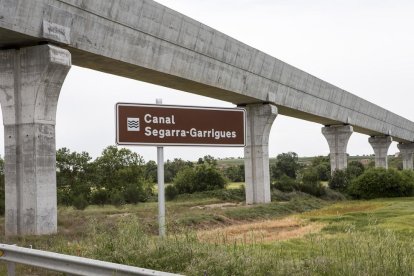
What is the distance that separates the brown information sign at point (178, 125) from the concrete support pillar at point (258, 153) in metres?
19.6

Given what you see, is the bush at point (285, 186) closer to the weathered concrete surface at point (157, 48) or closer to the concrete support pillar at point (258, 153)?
the weathered concrete surface at point (157, 48)

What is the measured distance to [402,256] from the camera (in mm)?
7023

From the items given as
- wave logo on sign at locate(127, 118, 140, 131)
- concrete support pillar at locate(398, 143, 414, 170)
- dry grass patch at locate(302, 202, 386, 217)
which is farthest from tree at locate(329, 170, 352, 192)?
wave logo on sign at locate(127, 118, 140, 131)

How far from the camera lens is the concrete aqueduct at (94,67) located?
603 inches

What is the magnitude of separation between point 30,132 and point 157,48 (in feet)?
21.3

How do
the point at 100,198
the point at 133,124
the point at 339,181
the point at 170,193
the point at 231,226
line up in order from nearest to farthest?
the point at 133,124 → the point at 231,226 → the point at 100,198 → the point at 170,193 → the point at 339,181

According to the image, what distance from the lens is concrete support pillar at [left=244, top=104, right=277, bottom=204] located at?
29109 millimetres

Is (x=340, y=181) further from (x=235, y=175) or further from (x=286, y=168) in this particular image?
(x=286, y=168)

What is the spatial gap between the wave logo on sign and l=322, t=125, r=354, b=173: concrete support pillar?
3627cm

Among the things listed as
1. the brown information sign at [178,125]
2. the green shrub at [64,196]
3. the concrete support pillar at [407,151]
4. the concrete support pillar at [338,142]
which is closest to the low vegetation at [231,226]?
the green shrub at [64,196]

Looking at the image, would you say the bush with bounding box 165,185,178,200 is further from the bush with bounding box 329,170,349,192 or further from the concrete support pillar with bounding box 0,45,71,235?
the concrete support pillar with bounding box 0,45,71,235

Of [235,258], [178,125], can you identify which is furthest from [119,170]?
[235,258]

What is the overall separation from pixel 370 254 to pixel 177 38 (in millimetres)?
15428

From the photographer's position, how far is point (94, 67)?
19.6 metres
